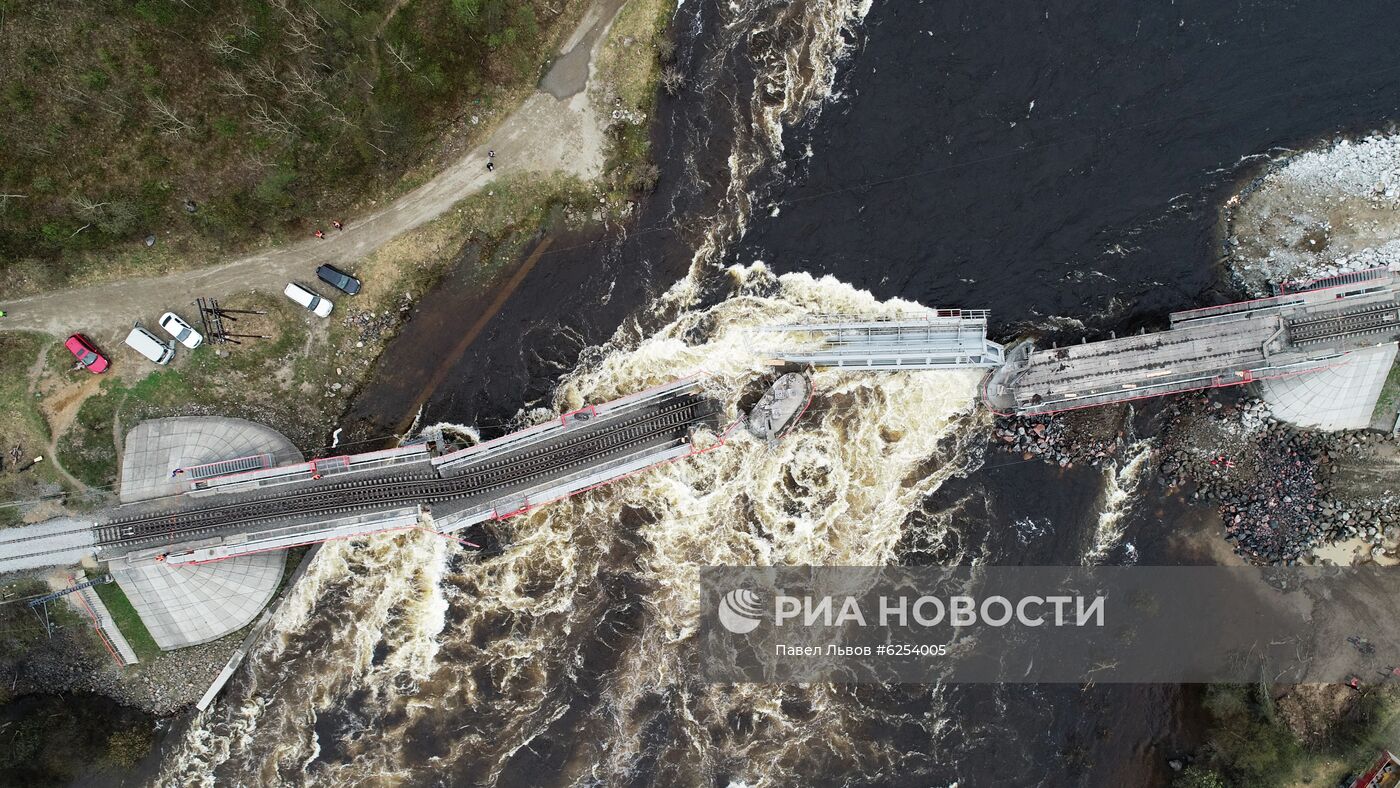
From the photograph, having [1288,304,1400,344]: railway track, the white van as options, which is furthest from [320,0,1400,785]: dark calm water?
the white van

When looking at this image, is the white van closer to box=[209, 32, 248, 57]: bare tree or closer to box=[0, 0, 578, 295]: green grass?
box=[0, 0, 578, 295]: green grass

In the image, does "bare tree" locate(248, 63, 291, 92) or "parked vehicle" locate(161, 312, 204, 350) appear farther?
"parked vehicle" locate(161, 312, 204, 350)

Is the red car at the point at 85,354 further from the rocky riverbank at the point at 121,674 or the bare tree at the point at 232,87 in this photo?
the bare tree at the point at 232,87

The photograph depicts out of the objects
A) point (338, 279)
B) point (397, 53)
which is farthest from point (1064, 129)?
point (338, 279)

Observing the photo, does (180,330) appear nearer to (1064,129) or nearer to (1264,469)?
(1064,129)

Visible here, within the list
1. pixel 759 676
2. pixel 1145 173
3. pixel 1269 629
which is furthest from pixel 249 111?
pixel 1269 629

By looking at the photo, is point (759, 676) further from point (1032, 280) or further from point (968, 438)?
point (1032, 280)
